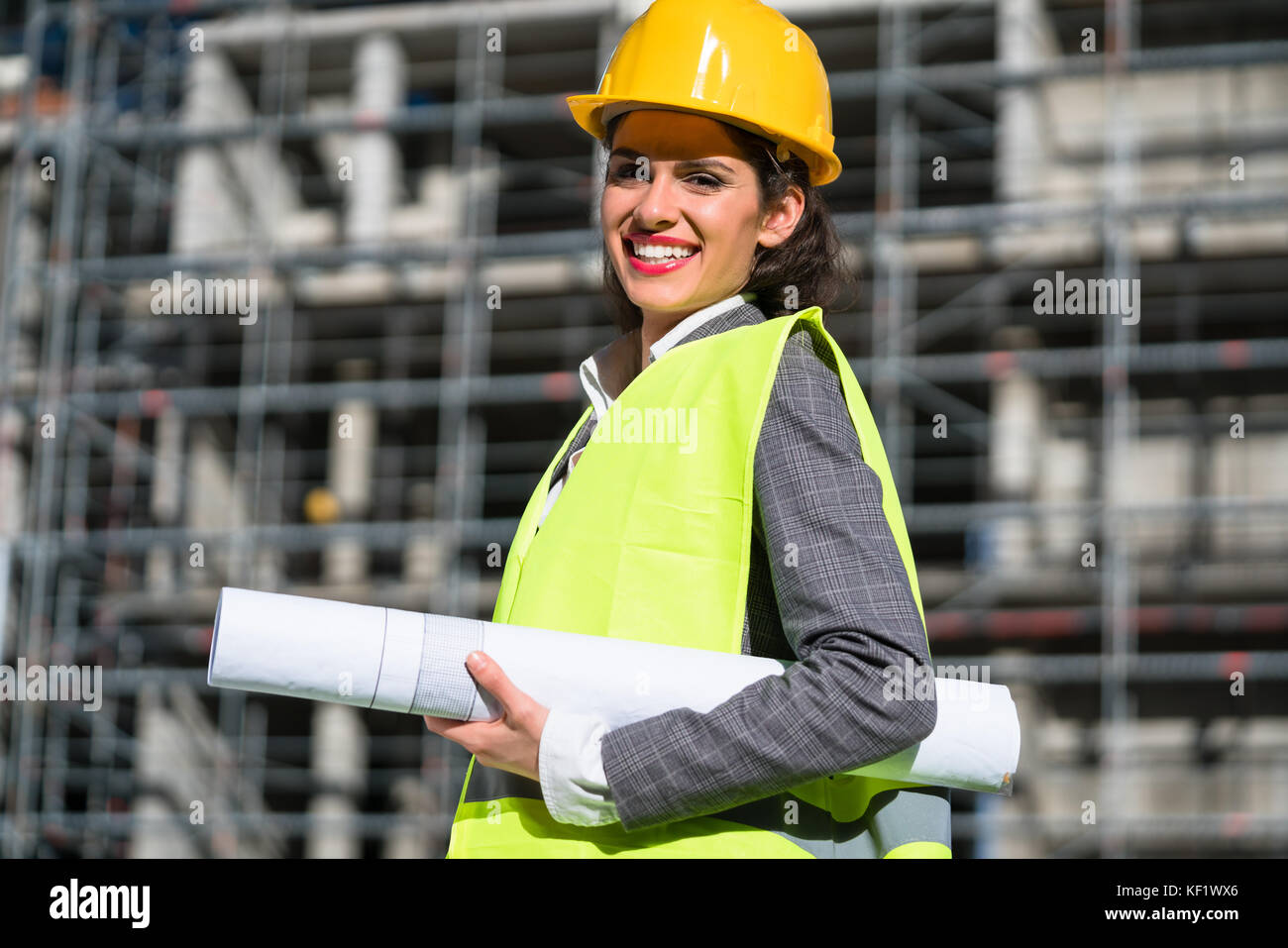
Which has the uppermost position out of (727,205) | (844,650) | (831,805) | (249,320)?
(249,320)

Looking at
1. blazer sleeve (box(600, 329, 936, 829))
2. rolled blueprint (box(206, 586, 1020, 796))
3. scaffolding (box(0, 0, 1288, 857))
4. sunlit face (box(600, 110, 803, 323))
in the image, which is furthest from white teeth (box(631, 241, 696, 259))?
scaffolding (box(0, 0, 1288, 857))

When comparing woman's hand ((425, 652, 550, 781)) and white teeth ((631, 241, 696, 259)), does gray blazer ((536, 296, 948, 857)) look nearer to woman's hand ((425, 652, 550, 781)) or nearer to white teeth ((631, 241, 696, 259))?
woman's hand ((425, 652, 550, 781))

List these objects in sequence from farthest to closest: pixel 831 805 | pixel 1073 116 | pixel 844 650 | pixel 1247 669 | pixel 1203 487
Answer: pixel 1073 116 → pixel 1203 487 → pixel 1247 669 → pixel 831 805 → pixel 844 650

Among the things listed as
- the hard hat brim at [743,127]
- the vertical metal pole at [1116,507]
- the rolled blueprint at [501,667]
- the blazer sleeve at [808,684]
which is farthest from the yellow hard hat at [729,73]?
the vertical metal pole at [1116,507]

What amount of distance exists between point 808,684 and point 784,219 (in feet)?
2.34

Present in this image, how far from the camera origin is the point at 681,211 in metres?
1.90

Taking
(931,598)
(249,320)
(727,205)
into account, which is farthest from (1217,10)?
(727,205)

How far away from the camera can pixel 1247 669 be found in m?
8.76

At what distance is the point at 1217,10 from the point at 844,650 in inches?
406

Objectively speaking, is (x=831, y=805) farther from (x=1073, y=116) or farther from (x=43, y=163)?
(x=43, y=163)

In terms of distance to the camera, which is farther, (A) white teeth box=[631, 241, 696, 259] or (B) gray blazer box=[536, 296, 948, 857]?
(A) white teeth box=[631, 241, 696, 259]

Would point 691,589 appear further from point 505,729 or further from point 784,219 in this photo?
point 784,219

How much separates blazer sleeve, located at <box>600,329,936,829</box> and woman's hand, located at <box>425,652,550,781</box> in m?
0.07

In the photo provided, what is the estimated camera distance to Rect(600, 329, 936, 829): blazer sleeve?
1513mm
